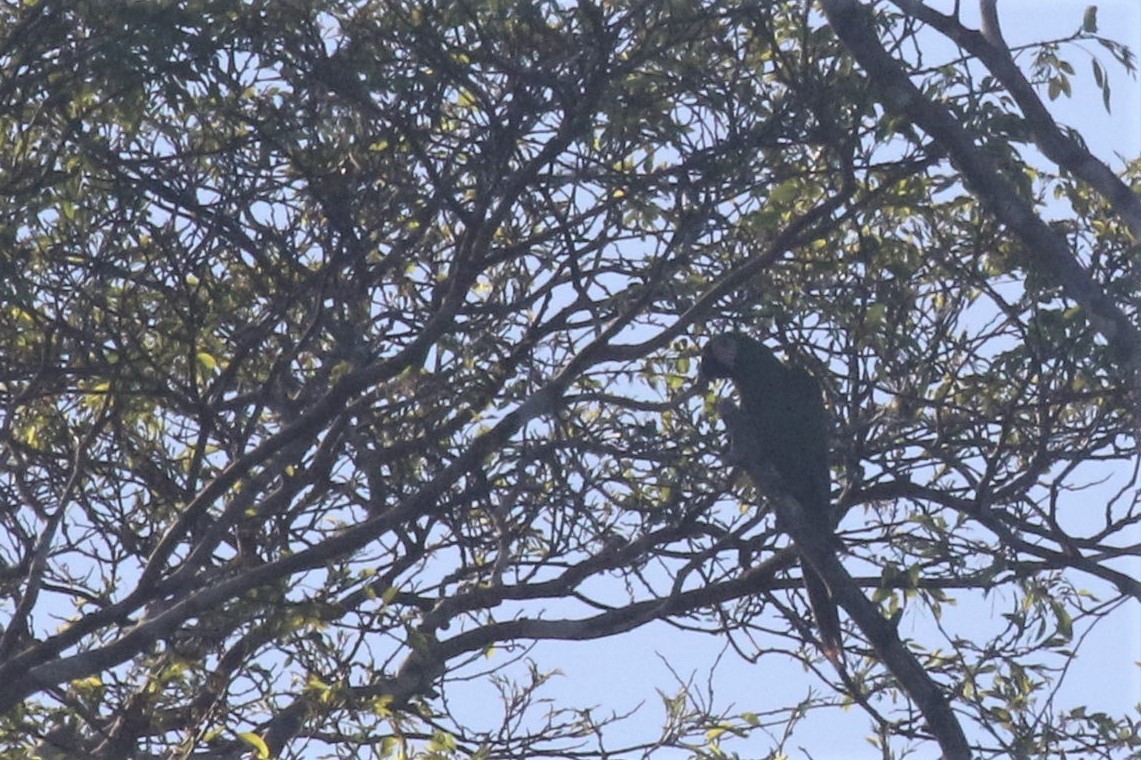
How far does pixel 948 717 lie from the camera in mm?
5109

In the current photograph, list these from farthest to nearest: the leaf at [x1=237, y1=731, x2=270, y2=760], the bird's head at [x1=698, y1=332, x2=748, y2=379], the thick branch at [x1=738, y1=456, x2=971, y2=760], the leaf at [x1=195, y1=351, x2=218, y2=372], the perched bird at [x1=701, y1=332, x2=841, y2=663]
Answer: the bird's head at [x1=698, y1=332, x2=748, y2=379]
the perched bird at [x1=701, y1=332, x2=841, y2=663]
the leaf at [x1=195, y1=351, x2=218, y2=372]
the thick branch at [x1=738, y1=456, x2=971, y2=760]
the leaf at [x1=237, y1=731, x2=270, y2=760]

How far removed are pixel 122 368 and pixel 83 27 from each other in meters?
1.14

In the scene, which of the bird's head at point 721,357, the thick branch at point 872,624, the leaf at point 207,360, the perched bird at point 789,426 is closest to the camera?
the thick branch at point 872,624

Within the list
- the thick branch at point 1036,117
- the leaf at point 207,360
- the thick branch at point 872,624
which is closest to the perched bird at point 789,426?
the thick branch at point 872,624

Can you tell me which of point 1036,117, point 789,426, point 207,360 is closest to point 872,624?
point 789,426

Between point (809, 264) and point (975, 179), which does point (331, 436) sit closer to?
point (809, 264)

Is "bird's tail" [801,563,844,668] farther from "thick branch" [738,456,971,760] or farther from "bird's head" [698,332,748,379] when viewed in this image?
"bird's head" [698,332,748,379]

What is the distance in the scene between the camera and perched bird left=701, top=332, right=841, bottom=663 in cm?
575

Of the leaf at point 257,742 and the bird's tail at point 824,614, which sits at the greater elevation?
the bird's tail at point 824,614

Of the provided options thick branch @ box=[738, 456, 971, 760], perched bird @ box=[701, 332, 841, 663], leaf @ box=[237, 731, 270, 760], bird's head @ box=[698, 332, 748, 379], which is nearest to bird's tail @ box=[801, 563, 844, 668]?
perched bird @ box=[701, 332, 841, 663]

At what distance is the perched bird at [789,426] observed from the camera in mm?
5750

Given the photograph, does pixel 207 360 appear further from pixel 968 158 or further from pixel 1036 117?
pixel 1036 117

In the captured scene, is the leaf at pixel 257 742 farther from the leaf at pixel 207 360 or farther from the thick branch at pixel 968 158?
the thick branch at pixel 968 158

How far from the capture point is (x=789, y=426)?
614cm
